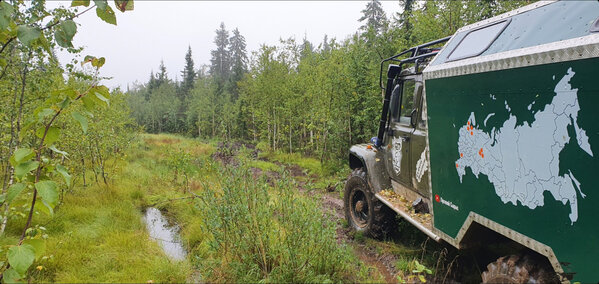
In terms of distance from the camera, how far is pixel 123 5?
4.01ft

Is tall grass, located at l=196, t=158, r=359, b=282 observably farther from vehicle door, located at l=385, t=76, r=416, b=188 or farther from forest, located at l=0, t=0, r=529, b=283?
vehicle door, located at l=385, t=76, r=416, b=188

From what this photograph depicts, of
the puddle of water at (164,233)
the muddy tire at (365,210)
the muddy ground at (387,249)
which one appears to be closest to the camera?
the muddy ground at (387,249)

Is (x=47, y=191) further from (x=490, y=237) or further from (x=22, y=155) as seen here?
(x=490, y=237)

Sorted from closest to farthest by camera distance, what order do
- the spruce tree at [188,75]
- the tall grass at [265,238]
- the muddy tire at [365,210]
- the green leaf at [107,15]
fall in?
the green leaf at [107,15], the tall grass at [265,238], the muddy tire at [365,210], the spruce tree at [188,75]

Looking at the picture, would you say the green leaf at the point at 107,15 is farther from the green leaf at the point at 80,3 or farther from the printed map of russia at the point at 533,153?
the printed map of russia at the point at 533,153

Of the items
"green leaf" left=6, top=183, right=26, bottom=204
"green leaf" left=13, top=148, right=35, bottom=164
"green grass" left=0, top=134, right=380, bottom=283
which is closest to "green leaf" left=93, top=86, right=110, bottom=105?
"green leaf" left=13, top=148, right=35, bottom=164

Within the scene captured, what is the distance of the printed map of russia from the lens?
189 centimetres

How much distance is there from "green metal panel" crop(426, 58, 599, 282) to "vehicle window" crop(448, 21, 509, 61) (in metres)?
0.29

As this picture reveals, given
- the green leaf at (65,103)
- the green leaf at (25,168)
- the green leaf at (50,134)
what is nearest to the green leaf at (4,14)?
the green leaf at (65,103)

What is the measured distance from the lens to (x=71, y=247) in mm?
4484

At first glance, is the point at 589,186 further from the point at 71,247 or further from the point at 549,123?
the point at 71,247

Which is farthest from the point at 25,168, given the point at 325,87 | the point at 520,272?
the point at 325,87

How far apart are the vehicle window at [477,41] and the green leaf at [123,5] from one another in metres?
2.79

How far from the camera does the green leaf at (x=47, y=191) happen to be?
1150 millimetres
